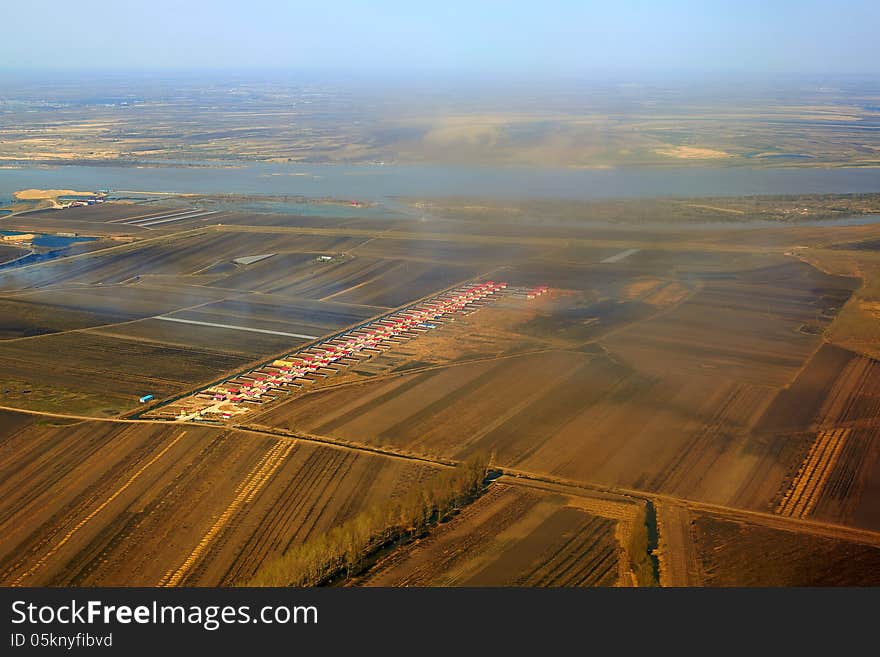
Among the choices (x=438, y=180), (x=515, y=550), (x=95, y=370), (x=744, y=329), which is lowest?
(x=515, y=550)

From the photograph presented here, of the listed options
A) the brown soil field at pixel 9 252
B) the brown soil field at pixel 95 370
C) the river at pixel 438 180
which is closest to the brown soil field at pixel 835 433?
the brown soil field at pixel 95 370

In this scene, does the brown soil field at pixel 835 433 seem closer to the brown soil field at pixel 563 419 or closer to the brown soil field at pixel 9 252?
the brown soil field at pixel 563 419

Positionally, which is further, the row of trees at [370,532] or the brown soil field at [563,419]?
the brown soil field at [563,419]

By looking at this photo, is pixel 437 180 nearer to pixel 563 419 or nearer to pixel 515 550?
pixel 563 419

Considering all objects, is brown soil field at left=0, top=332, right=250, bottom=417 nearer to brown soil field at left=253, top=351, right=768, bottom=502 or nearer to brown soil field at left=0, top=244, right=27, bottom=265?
brown soil field at left=253, top=351, right=768, bottom=502

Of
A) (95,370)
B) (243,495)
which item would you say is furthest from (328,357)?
(243,495)

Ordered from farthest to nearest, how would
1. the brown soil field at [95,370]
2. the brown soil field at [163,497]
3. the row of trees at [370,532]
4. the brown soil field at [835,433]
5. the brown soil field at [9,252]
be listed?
the brown soil field at [9,252], the brown soil field at [95,370], the brown soil field at [835,433], the brown soil field at [163,497], the row of trees at [370,532]

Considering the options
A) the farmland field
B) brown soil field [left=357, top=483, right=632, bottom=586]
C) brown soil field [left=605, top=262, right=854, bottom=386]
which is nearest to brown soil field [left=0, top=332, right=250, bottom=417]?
the farmland field
